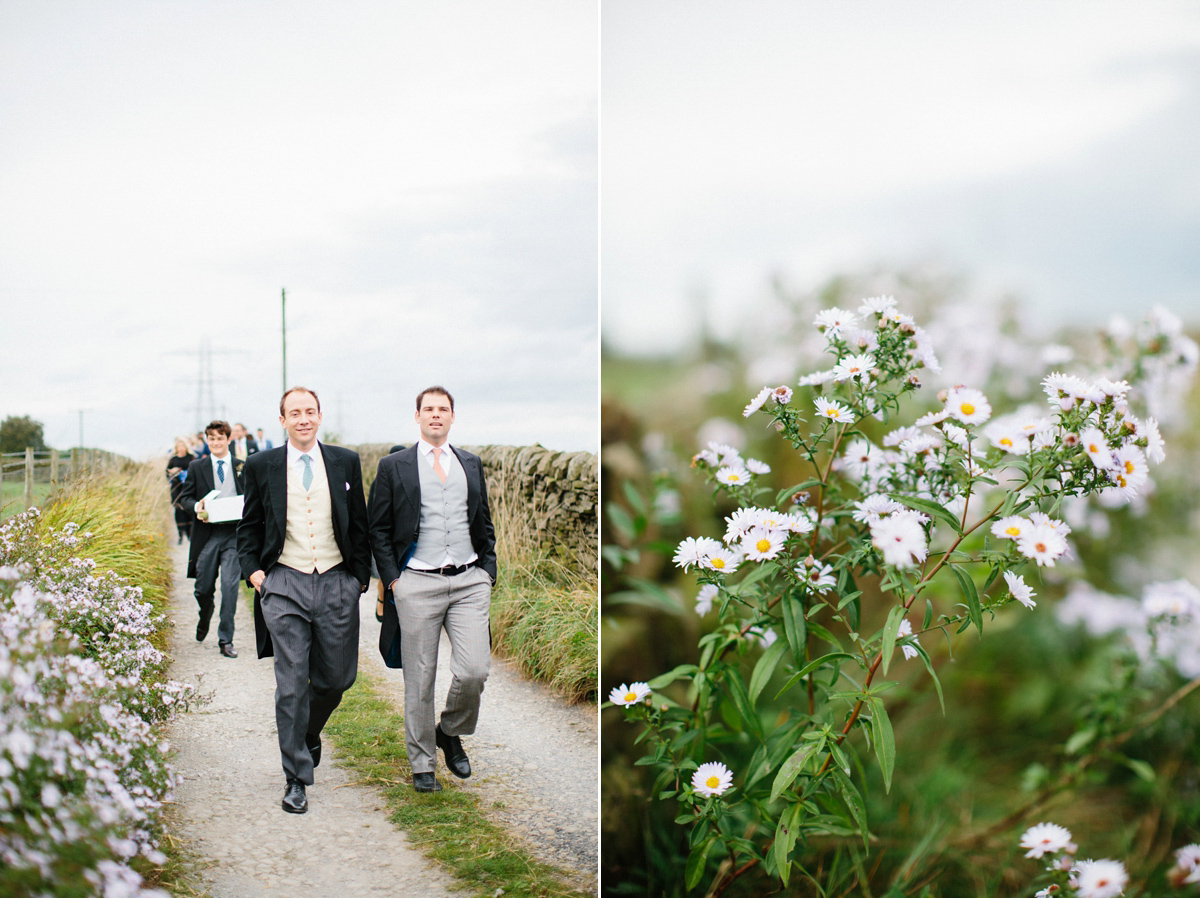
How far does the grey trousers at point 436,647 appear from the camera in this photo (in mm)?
2125

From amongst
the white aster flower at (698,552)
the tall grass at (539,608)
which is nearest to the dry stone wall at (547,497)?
the tall grass at (539,608)

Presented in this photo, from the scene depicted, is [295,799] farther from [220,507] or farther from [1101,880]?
[1101,880]

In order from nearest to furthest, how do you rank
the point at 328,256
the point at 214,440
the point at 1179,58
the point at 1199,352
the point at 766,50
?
the point at 214,440
the point at 328,256
the point at 1199,352
the point at 1179,58
the point at 766,50

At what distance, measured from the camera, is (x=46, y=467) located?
6.06 feet

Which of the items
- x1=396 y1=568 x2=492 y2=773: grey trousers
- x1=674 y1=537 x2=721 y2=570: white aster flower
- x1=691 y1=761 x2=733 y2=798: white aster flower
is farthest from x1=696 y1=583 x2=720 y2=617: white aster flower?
x1=396 y1=568 x2=492 y2=773: grey trousers

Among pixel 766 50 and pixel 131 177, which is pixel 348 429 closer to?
pixel 131 177

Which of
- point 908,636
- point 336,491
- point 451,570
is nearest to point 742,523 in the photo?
point 908,636

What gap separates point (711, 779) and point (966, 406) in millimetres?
1178

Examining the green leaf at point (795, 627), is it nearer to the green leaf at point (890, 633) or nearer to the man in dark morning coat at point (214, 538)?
the green leaf at point (890, 633)

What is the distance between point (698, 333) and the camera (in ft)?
9.96

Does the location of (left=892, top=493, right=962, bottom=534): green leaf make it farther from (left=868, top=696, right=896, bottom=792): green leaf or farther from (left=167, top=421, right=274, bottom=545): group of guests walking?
(left=167, top=421, right=274, bottom=545): group of guests walking

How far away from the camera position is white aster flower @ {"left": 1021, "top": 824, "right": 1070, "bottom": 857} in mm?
2066

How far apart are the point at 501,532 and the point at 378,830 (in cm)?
87

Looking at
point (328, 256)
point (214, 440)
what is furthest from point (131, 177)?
point (214, 440)
